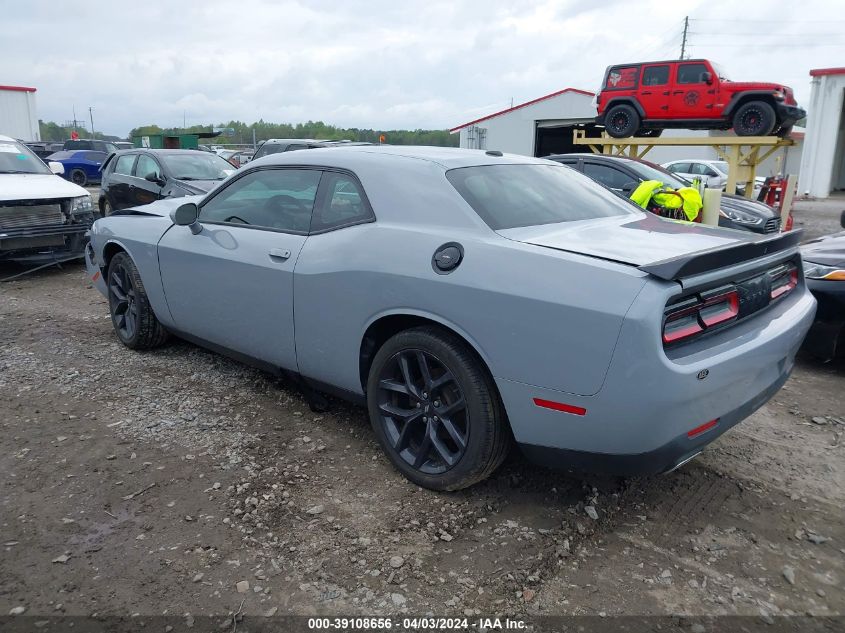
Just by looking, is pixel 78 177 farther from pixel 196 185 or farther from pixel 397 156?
pixel 397 156

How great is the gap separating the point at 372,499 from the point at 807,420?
2685mm

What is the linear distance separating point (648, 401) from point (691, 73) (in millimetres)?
13838

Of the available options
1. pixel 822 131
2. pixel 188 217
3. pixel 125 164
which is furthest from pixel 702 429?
pixel 822 131

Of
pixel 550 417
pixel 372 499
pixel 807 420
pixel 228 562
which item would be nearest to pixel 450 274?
pixel 550 417

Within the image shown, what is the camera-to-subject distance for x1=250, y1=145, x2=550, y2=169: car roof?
321cm

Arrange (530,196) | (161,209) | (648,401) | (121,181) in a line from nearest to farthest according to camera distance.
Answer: (648,401) → (530,196) → (161,209) → (121,181)

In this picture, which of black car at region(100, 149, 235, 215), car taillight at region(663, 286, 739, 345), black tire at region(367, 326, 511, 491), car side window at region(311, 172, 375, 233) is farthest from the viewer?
black car at region(100, 149, 235, 215)

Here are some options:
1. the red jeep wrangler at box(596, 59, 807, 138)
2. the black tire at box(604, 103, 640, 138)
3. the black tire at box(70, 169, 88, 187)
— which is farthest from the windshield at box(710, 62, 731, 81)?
the black tire at box(70, 169, 88, 187)

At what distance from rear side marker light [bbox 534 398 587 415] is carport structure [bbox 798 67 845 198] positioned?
2754cm

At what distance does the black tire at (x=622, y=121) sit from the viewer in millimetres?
14531

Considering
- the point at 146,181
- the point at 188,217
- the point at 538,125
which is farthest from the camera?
the point at 538,125

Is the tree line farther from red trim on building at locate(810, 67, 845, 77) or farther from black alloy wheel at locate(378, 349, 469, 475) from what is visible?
black alloy wheel at locate(378, 349, 469, 475)

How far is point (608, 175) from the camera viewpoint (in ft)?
27.1

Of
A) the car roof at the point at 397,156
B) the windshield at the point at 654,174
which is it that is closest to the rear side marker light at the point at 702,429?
the car roof at the point at 397,156
